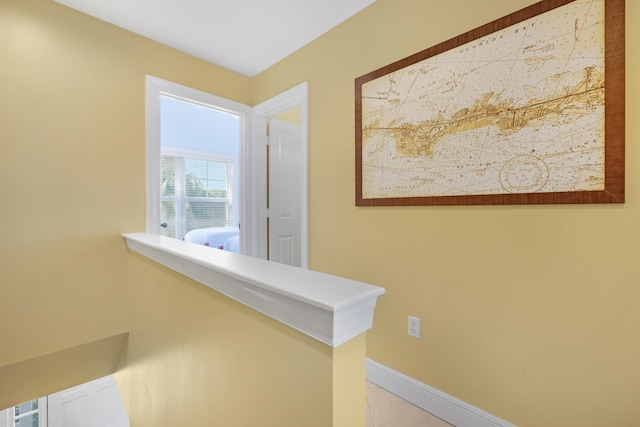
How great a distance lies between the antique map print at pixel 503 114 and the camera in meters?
1.05

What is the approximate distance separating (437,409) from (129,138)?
2702 millimetres

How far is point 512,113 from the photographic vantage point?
121 cm

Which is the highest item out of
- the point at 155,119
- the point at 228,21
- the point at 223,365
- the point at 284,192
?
the point at 228,21

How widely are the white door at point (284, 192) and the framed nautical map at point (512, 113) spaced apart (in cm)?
142

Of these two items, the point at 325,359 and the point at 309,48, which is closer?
the point at 325,359

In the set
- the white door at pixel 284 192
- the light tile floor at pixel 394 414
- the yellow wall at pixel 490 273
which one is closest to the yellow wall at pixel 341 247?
the yellow wall at pixel 490 273

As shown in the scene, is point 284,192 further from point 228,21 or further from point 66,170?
point 66,170

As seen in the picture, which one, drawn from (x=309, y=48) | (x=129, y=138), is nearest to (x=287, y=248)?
(x=129, y=138)

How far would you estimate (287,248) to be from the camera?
2992 millimetres

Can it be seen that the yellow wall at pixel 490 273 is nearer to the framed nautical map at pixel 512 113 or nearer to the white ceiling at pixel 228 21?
the framed nautical map at pixel 512 113

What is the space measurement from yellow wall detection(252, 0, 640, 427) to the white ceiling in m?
0.16

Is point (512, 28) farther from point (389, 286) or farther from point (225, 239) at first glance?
point (225, 239)

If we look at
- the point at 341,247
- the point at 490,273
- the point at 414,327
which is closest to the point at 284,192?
the point at 341,247

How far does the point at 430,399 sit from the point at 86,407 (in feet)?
14.0
